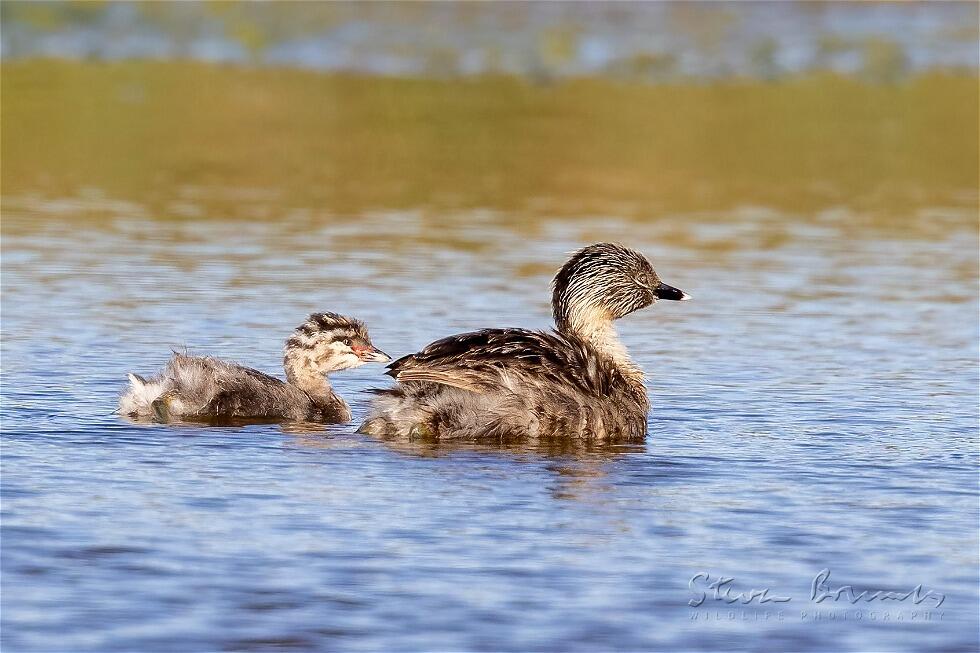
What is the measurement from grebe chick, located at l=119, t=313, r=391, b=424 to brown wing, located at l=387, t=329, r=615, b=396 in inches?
38.3

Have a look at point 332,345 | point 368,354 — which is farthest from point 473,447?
point 332,345

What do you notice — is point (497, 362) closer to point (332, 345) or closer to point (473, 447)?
point (473, 447)

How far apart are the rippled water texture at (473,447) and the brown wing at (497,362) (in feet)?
1.48

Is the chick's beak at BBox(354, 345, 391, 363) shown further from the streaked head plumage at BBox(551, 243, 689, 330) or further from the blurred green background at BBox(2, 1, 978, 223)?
the blurred green background at BBox(2, 1, 978, 223)

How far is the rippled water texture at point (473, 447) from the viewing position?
779 cm

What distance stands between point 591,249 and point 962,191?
14.0 m

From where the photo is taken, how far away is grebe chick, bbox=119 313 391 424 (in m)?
11.4

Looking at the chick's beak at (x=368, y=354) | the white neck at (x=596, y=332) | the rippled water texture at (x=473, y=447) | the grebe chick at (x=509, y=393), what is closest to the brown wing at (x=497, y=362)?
the grebe chick at (x=509, y=393)

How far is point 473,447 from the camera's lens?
10844 mm

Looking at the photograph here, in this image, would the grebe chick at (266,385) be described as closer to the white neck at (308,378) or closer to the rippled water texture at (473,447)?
the white neck at (308,378)

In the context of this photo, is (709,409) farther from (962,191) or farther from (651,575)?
(962,191)

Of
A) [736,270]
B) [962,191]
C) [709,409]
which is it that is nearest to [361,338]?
A: [709,409]

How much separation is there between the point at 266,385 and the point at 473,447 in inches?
66.3
